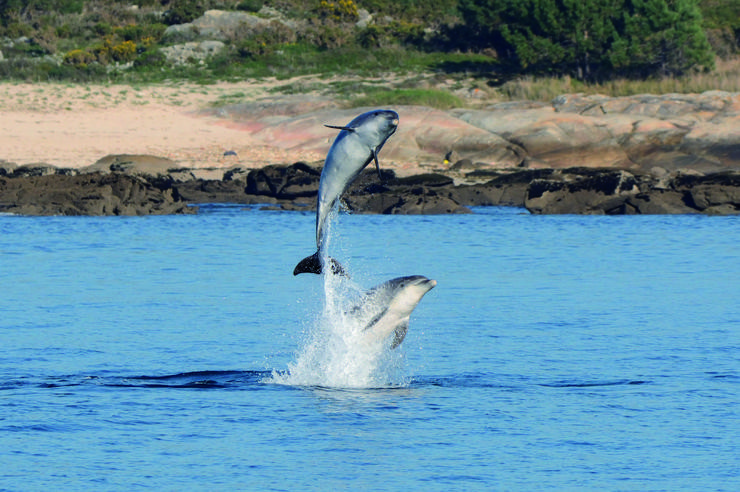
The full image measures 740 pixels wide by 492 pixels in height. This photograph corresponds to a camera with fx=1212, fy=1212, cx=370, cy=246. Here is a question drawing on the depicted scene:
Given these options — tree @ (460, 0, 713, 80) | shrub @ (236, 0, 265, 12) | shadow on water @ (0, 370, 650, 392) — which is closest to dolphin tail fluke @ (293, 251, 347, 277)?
shadow on water @ (0, 370, 650, 392)

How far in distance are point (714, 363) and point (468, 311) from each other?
214 inches

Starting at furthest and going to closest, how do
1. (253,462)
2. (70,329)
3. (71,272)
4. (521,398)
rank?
1. (71,272)
2. (70,329)
3. (521,398)
4. (253,462)

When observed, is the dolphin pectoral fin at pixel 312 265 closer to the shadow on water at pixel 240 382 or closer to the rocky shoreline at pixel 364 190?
the shadow on water at pixel 240 382

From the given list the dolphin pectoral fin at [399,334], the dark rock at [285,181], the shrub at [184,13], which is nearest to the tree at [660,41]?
the dark rock at [285,181]

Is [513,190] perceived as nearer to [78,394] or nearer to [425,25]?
[78,394]

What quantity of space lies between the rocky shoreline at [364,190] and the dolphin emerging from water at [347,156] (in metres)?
26.8

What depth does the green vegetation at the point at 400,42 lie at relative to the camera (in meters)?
59.1

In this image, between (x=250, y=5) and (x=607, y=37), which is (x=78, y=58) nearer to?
(x=250, y=5)

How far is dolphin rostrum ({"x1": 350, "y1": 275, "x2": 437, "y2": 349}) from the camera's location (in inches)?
464

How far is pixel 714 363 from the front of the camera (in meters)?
14.5

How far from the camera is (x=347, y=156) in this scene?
10188 millimetres

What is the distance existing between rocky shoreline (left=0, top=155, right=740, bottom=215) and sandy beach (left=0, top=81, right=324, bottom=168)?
294 centimetres

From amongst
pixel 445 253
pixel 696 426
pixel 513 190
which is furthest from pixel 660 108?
pixel 696 426

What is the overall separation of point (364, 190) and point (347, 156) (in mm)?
30520
